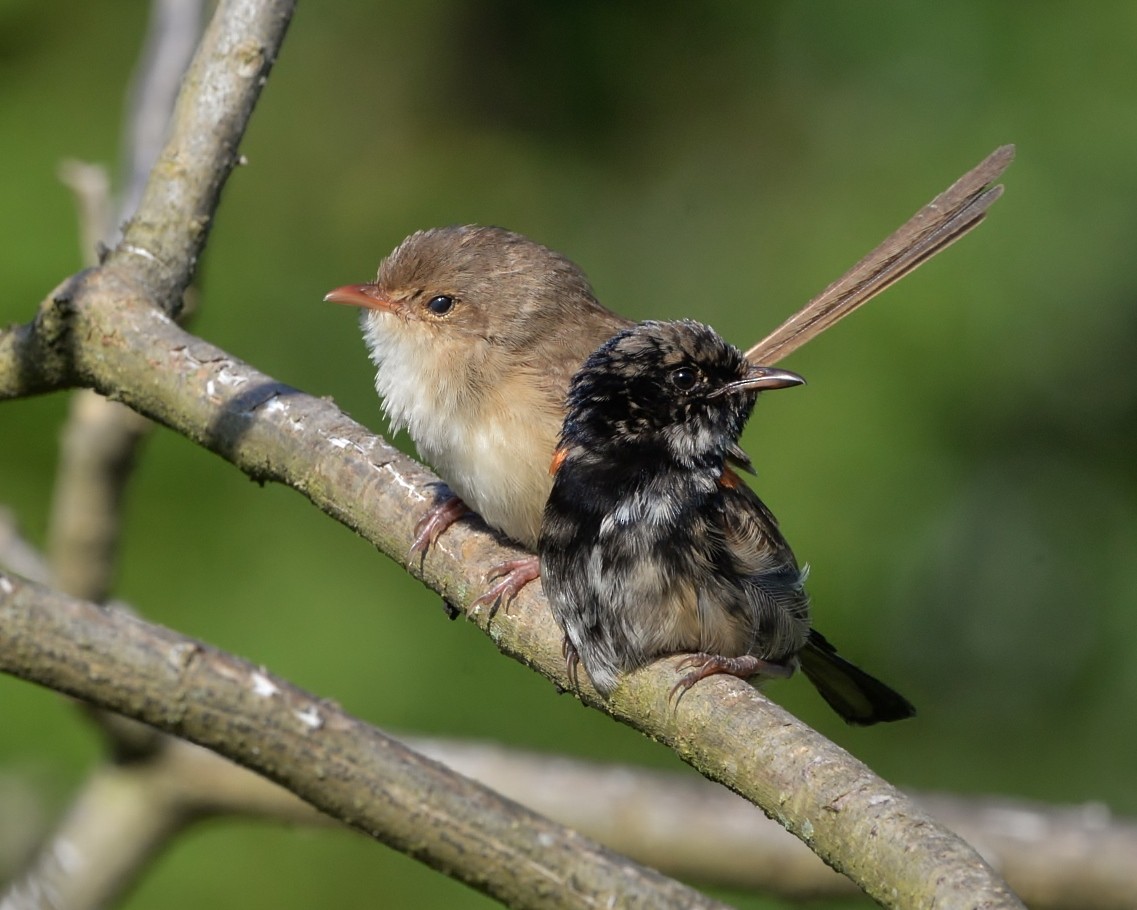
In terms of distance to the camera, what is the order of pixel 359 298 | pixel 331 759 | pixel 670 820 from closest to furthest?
pixel 331 759, pixel 359 298, pixel 670 820

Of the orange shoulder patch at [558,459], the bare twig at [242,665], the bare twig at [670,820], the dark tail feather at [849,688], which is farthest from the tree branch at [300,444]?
the bare twig at [670,820]

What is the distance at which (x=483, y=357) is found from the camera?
160 inches

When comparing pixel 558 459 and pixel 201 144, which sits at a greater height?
pixel 201 144

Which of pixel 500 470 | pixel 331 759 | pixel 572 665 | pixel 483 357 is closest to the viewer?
pixel 331 759

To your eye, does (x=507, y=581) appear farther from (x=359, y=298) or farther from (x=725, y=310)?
(x=725, y=310)

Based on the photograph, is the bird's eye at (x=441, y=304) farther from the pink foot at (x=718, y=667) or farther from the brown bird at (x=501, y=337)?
the pink foot at (x=718, y=667)

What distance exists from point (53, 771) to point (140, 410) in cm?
246

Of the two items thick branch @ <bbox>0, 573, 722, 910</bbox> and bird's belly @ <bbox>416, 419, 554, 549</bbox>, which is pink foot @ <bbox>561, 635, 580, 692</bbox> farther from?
thick branch @ <bbox>0, 573, 722, 910</bbox>

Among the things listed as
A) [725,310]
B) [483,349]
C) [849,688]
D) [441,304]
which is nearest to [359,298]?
[441,304]

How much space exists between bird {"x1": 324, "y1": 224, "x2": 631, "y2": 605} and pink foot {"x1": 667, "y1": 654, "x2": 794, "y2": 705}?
508 mm

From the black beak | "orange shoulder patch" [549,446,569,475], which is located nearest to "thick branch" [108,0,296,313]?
"orange shoulder patch" [549,446,569,475]

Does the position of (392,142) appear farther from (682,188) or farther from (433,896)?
(433,896)

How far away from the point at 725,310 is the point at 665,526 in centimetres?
320

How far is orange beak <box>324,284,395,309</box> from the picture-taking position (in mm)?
4207
